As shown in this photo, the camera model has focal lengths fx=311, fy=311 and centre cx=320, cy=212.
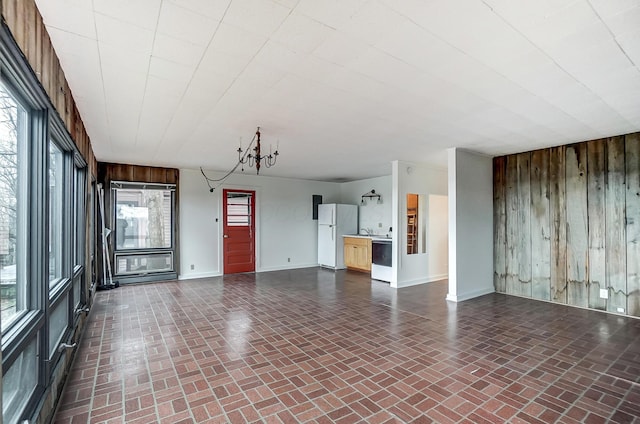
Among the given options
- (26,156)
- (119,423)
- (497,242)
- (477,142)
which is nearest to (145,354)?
(119,423)

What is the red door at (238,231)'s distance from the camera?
7.51 metres

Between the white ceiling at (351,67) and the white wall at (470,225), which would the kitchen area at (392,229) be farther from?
the white ceiling at (351,67)

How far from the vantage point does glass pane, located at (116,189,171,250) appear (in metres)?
6.43

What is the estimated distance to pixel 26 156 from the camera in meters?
1.85

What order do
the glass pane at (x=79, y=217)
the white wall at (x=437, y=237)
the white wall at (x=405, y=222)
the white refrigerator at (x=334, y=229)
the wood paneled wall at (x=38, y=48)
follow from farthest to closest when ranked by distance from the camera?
the white refrigerator at (x=334, y=229)
the white wall at (x=437, y=237)
the white wall at (x=405, y=222)
the glass pane at (x=79, y=217)
the wood paneled wall at (x=38, y=48)

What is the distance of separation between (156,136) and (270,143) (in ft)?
5.13

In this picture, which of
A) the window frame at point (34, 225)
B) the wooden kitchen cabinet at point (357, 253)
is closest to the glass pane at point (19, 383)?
the window frame at point (34, 225)

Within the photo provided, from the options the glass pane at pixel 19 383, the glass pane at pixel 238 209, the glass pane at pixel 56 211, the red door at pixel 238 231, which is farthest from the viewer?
the glass pane at pixel 238 209

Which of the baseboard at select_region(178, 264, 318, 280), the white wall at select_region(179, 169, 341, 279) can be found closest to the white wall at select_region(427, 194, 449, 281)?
the white wall at select_region(179, 169, 341, 279)

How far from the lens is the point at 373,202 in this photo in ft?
27.4

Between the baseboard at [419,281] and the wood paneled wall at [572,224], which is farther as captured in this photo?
the baseboard at [419,281]

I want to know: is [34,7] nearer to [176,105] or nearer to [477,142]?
[176,105]

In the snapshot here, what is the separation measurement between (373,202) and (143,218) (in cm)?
550

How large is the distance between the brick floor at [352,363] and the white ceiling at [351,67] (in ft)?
8.06
